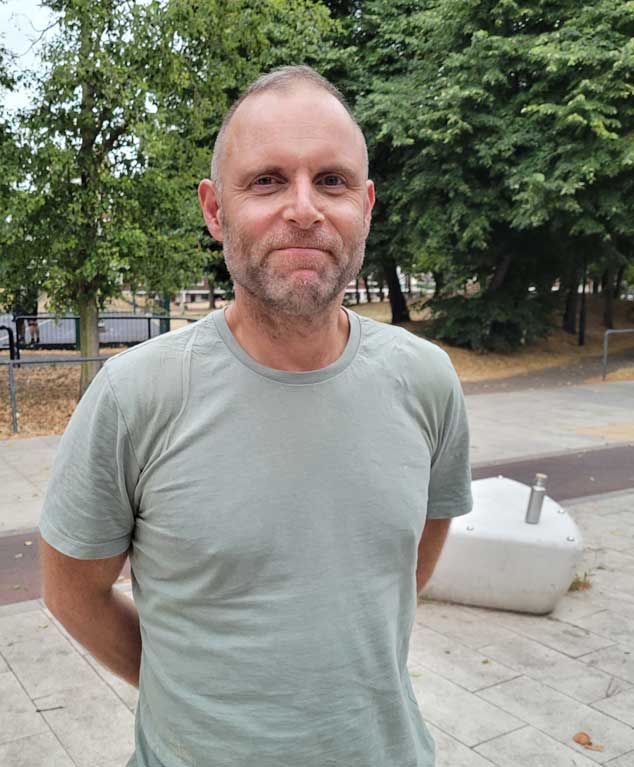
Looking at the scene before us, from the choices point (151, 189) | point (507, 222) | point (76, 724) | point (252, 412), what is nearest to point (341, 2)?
point (507, 222)

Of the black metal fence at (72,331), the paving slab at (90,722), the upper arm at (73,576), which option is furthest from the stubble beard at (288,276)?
the black metal fence at (72,331)

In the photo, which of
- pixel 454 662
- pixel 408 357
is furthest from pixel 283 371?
pixel 454 662

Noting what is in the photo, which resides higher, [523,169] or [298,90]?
[523,169]

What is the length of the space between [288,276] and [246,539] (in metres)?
0.45

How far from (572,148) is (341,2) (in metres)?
7.45

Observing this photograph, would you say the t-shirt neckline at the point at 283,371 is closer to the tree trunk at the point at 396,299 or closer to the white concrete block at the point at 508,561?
the white concrete block at the point at 508,561

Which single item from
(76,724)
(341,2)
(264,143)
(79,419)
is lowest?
(76,724)

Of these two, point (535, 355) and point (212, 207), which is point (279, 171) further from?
point (535, 355)

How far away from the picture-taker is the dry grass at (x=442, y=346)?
12.2m

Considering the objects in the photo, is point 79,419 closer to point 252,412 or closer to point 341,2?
point 252,412

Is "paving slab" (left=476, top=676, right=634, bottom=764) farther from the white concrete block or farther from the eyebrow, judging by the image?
the eyebrow

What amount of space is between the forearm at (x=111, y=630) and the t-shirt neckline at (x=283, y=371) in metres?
0.57

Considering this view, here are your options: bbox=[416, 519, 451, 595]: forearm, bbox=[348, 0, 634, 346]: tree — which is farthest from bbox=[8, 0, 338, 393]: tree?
bbox=[416, 519, 451, 595]: forearm

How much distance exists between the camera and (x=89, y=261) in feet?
39.2
